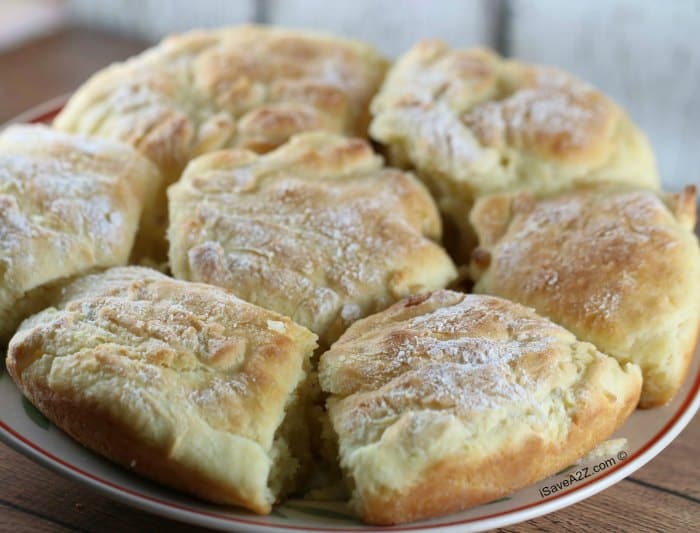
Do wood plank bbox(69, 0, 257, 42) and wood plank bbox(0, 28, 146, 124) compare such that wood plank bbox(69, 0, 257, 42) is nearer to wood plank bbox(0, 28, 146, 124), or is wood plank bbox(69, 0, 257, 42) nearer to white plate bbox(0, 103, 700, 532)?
wood plank bbox(0, 28, 146, 124)

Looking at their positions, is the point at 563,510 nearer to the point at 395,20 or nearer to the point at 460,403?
the point at 460,403

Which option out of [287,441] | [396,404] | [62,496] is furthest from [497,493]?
[62,496]

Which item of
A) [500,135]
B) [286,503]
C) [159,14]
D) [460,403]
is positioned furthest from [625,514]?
[159,14]

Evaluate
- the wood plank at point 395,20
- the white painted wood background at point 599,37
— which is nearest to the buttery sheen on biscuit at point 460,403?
the white painted wood background at point 599,37

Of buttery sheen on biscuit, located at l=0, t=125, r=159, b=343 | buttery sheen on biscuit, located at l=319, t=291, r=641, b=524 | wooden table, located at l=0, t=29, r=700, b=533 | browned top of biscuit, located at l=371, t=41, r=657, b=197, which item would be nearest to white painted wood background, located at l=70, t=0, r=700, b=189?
browned top of biscuit, located at l=371, t=41, r=657, b=197

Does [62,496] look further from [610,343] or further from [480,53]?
[480,53]
